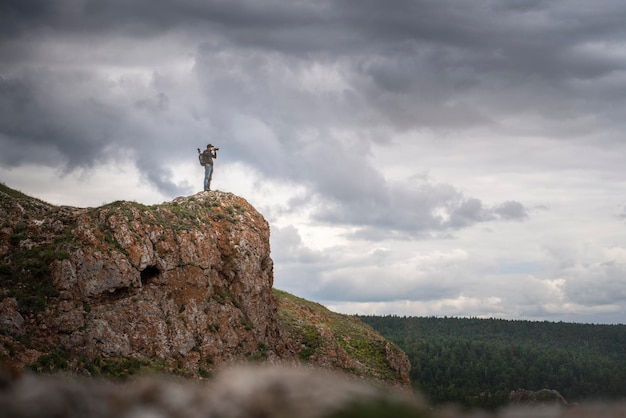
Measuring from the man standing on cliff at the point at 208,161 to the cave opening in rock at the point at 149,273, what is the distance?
14.4m

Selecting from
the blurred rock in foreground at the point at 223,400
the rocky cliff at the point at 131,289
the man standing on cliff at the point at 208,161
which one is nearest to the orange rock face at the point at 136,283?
the rocky cliff at the point at 131,289

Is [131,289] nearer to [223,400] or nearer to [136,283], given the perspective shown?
[136,283]

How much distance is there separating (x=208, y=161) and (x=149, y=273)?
14.8m

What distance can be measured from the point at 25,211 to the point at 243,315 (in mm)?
17713

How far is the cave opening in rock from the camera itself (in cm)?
4327

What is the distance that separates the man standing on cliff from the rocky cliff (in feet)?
12.7

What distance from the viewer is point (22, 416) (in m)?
10.5

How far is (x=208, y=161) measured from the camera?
55.6 m

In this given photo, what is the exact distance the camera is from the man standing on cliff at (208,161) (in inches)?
2155

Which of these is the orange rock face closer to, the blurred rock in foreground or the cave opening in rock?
the cave opening in rock

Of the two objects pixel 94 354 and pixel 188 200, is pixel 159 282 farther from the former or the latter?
pixel 188 200

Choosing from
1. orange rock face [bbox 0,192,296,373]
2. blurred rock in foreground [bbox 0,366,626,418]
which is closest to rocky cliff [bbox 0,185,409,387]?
orange rock face [bbox 0,192,296,373]

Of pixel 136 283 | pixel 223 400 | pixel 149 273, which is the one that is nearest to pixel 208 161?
pixel 149 273

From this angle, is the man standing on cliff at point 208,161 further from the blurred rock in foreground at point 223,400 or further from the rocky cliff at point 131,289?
the blurred rock in foreground at point 223,400
